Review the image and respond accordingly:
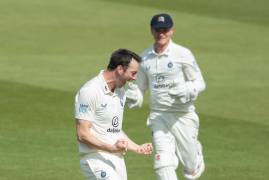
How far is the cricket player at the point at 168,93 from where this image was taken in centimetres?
1294

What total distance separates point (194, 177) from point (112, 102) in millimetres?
3787

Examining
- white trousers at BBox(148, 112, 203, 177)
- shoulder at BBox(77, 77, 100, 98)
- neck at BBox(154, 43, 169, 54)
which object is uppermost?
neck at BBox(154, 43, 169, 54)

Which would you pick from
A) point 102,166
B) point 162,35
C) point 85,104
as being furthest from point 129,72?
point 162,35

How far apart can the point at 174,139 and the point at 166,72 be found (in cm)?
101

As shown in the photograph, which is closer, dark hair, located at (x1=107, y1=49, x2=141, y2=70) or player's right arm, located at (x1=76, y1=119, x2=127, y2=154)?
player's right arm, located at (x1=76, y1=119, x2=127, y2=154)

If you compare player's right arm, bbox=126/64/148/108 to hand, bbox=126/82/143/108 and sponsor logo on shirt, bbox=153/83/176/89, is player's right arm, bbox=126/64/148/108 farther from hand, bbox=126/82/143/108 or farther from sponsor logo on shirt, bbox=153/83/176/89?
sponsor logo on shirt, bbox=153/83/176/89

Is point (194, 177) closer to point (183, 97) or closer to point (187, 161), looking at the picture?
point (187, 161)

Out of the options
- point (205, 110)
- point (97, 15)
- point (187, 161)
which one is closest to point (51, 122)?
point (205, 110)

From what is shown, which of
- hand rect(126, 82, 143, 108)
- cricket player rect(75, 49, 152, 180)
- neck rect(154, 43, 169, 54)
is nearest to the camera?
cricket player rect(75, 49, 152, 180)

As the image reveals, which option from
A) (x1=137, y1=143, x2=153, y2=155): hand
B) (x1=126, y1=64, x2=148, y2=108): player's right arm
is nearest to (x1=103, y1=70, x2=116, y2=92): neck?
(x1=137, y1=143, x2=153, y2=155): hand

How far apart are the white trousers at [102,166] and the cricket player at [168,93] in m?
2.41

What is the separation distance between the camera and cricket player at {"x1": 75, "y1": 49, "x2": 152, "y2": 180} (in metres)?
10.2

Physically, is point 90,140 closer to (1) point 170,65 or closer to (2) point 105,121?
(2) point 105,121

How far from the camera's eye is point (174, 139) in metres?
13.5
